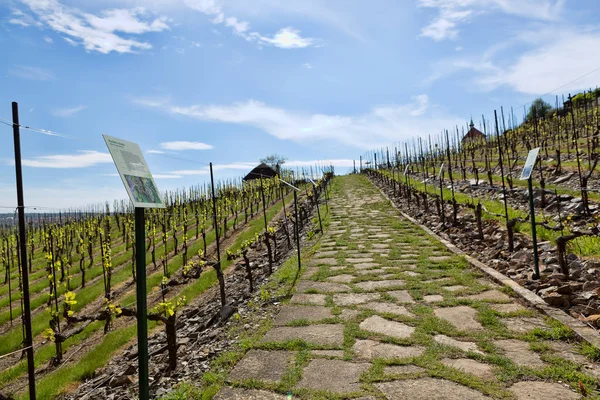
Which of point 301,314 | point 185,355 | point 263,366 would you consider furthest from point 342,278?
point 263,366

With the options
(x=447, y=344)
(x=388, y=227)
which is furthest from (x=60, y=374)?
(x=388, y=227)

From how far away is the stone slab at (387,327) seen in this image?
383 centimetres

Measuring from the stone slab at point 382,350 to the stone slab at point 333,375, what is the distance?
205 mm

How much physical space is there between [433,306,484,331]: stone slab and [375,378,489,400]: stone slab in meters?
1.20

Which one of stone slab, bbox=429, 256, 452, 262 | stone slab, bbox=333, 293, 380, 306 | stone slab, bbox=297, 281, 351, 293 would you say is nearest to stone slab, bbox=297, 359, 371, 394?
stone slab, bbox=333, 293, 380, 306

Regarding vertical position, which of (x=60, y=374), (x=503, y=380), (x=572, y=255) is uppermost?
(x=572, y=255)

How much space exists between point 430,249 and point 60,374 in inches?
320

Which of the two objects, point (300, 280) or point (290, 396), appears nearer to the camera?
point (290, 396)

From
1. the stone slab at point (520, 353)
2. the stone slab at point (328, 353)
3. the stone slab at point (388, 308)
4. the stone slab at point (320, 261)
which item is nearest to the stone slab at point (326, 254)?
the stone slab at point (320, 261)

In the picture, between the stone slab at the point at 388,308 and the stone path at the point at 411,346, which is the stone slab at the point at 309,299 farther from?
the stone slab at the point at 388,308

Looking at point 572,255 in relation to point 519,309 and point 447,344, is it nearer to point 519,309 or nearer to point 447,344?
point 519,309

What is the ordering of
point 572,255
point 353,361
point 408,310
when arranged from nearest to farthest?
point 353,361
point 408,310
point 572,255

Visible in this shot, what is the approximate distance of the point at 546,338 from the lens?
3492 millimetres

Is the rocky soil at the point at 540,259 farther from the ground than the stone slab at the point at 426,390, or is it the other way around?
the rocky soil at the point at 540,259
